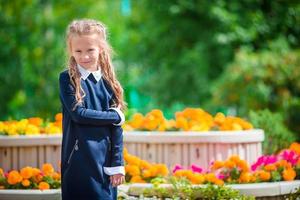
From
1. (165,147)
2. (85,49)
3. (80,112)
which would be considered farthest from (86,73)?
(165,147)

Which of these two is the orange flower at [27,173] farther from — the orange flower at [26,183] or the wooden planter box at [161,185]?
the wooden planter box at [161,185]

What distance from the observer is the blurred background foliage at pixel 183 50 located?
15.3m

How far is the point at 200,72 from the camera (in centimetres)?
1917

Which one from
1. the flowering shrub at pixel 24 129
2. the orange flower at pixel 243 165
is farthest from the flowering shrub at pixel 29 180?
the orange flower at pixel 243 165

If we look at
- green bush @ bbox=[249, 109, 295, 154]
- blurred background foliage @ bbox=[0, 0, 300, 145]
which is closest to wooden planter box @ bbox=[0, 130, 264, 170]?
green bush @ bbox=[249, 109, 295, 154]

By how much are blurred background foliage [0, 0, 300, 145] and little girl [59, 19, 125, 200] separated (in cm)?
1053

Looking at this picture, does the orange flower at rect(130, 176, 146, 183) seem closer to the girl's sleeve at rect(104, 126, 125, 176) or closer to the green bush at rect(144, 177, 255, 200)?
the green bush at rect(144, 177, 255, 200)

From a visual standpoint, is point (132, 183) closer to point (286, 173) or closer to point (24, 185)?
point (24, 185)

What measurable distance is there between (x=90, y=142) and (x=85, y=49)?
21.0 inches

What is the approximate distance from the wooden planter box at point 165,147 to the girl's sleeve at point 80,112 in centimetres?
215

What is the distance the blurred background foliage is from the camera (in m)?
15.3

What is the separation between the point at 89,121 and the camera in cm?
445

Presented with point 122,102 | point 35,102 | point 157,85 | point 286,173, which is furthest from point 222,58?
point 122,102

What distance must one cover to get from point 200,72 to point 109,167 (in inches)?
582
